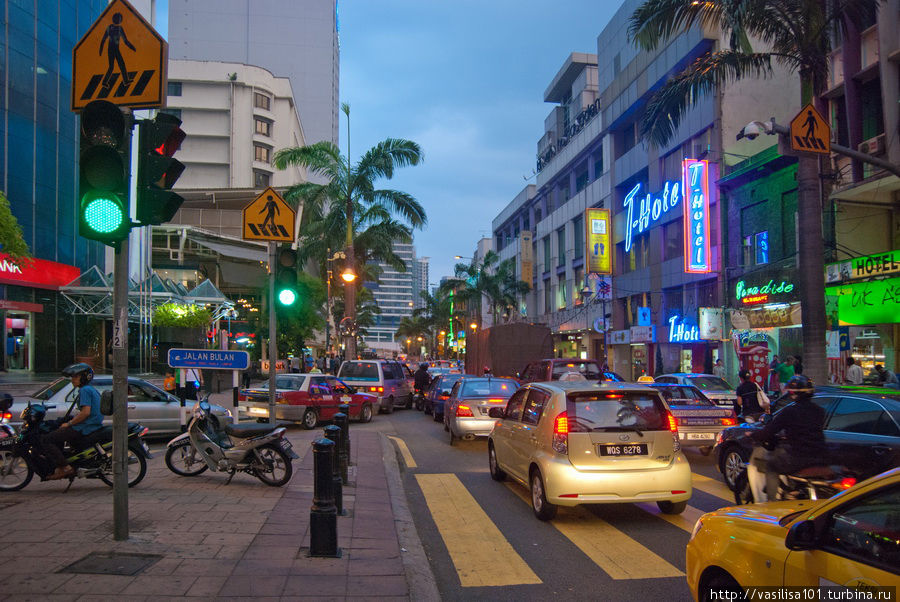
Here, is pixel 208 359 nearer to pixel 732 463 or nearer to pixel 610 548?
pixel 610 548

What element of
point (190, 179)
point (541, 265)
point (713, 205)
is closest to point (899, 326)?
point (713, 205)

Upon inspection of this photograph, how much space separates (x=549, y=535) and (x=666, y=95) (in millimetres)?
14304

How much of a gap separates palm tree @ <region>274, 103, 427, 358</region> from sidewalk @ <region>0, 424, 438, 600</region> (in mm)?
21517

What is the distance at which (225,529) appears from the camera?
6.88 m

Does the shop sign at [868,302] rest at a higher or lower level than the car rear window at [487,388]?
higher

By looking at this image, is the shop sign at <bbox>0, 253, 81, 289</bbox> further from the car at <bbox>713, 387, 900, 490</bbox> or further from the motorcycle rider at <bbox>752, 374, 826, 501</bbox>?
the car at <bbox>713, 387, 900, 490</bbox>

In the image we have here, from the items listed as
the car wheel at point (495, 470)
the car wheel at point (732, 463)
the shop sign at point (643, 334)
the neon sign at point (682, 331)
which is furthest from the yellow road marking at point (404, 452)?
the shop sign at point (643, 334)

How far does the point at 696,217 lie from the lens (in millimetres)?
28297

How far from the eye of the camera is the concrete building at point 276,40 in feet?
281

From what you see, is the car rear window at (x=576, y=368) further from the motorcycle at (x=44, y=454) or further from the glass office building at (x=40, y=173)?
the glass office building at (x=40, y=173)

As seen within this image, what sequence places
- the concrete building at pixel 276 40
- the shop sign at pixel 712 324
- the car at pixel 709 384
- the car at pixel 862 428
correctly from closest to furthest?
the car at pixel 862 428 → the car at pixel 709 384 → the shop sign at pixel 712 324 → the concrete building at pixel 276 40

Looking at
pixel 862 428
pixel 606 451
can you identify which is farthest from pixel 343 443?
pixel 862 428

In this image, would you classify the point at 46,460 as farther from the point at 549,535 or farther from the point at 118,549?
the point at 549,535

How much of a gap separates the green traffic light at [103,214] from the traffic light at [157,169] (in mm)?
340
